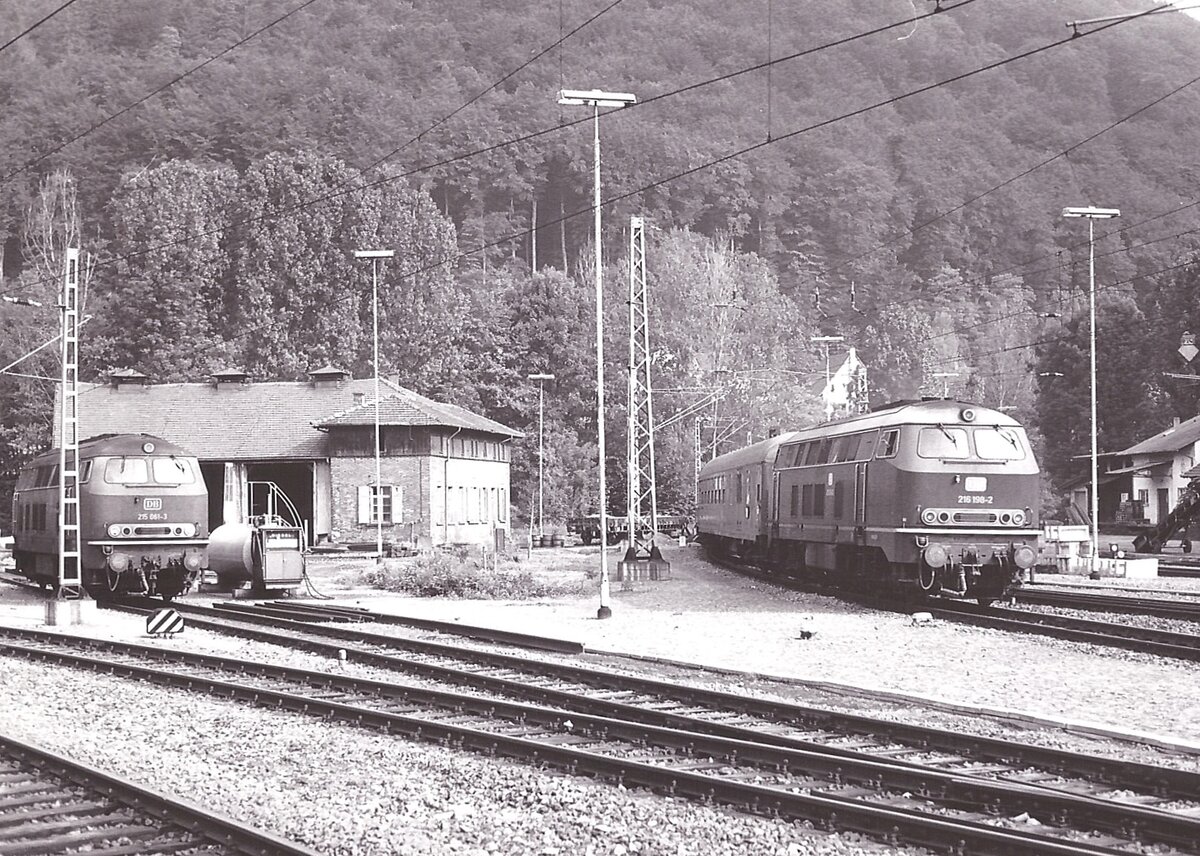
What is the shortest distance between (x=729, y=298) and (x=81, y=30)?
243ft

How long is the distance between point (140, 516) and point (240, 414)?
99.4 ft

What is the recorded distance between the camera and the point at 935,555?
2139cm

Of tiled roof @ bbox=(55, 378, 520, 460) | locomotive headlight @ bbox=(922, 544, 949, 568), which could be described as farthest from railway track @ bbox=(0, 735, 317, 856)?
tiled roof @ bbox=(55, 378, 520, 460)

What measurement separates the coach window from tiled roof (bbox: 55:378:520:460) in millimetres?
29630

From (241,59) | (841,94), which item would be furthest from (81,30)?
(841,94)

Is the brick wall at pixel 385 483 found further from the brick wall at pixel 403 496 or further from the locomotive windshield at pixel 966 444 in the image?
the locomotive windshield at pixel 966 444

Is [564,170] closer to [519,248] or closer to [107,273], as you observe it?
[519,248]

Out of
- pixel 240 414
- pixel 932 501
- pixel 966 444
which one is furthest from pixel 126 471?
pixel 240 414

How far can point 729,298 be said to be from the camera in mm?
74125

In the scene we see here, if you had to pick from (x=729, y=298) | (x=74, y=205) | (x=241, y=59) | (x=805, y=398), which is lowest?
(x=805, y=398)

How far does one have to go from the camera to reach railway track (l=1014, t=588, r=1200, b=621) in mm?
21781

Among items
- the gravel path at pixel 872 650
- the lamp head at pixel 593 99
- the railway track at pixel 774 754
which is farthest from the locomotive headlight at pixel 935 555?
the lamp head at pixel 593 99

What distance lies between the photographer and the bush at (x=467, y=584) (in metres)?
29.1

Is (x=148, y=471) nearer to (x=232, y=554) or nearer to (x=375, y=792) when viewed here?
(x=232, y=554)
